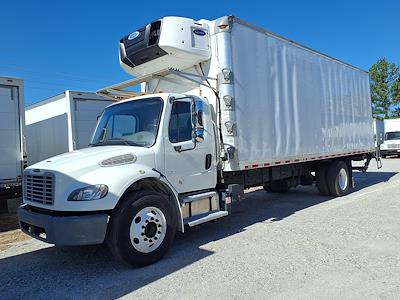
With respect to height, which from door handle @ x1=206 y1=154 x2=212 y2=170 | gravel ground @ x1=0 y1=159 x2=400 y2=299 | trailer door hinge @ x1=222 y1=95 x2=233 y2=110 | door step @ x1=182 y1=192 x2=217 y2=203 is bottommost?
gravel ground @ x1=0 y1=159 x2=400 y2=299

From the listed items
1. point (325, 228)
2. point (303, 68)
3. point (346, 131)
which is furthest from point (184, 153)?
point (346, 131)

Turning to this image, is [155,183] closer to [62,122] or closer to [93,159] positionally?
[93,159]

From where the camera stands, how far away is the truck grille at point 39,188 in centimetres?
486

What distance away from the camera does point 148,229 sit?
5.20 metres

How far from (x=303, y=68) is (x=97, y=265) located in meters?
6.48

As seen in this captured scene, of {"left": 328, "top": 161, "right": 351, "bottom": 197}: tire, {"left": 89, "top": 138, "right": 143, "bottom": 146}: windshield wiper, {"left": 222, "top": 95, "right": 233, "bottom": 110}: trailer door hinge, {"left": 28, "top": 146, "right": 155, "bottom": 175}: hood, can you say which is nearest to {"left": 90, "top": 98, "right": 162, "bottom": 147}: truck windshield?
{"left": 89, "top": 138, "right": 143, "bottom": 146}: windshield wiper

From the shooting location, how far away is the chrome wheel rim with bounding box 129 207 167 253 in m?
5.05

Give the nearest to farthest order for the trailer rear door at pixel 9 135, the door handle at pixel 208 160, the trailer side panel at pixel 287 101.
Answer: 1. the door handle at pixel 208 160
2. the trailer side panel at pixel 287 101
3. the trailer rear door at pixel 9 135

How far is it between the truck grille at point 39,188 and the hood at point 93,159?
14 centimetres

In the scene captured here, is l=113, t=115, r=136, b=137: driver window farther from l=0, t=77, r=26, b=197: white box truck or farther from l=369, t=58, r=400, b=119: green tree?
l=369, t=58, r=400, b=119: green tree

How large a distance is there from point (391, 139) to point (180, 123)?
27529mm

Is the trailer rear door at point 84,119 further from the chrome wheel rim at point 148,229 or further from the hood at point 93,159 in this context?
the chrome wheel rim at point 148,229

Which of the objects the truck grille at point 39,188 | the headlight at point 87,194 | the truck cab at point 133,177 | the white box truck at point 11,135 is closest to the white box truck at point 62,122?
the white box truck at point 11,135

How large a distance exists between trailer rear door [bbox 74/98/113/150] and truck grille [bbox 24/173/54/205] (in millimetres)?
5030
